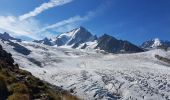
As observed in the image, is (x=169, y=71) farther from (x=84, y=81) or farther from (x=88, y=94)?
(x=88, y=94)

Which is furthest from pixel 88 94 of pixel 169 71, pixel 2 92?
pixel 2 92

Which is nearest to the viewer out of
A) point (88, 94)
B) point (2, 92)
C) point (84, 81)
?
point (2, 92)

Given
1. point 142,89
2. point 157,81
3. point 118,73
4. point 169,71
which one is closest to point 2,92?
point 142,89

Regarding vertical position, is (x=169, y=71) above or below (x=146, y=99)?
above

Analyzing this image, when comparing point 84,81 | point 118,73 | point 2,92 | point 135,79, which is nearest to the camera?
point 2,92

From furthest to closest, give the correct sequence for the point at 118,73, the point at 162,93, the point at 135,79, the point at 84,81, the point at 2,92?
the point at 118,73
the point at 135,79
the point at 84,81
the point at 162,93
the point at 2,92

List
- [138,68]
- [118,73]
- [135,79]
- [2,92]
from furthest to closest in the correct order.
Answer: [138,68]
[118,73]
[135,79]
[2,92]

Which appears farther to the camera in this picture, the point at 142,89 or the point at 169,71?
the point at 169,71

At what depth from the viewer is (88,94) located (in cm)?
9056

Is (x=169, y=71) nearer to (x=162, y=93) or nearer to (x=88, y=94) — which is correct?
(x=162, y=93)

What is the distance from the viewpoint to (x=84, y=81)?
10394 cm

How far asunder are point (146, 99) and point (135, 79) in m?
19.8

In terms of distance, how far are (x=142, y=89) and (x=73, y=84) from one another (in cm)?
1805

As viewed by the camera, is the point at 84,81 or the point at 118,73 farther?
the point at 118,73
